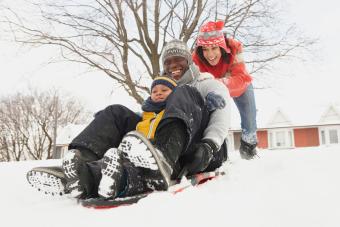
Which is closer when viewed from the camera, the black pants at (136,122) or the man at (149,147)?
the man at (149,147)

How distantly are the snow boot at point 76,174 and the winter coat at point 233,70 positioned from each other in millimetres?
1714

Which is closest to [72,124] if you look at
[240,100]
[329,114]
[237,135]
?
[237,135]

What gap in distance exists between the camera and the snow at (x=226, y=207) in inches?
43.6

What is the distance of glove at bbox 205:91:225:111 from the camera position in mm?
1907

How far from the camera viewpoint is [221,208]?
1239 mm

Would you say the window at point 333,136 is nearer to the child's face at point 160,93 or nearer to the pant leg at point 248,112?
the pant leg at point 248,112

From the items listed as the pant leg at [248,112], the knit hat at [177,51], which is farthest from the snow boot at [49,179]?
the pant leg at [248,112]

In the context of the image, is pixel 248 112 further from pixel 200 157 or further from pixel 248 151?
pixel 200 157

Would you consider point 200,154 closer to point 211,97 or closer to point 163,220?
point 211,97

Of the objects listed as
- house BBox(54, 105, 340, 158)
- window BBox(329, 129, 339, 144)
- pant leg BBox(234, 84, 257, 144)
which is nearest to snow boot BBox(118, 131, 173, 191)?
pant leg BBox(234, 84, 257, 144)

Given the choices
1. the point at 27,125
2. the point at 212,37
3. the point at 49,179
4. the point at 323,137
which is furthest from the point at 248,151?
the point at 27,125

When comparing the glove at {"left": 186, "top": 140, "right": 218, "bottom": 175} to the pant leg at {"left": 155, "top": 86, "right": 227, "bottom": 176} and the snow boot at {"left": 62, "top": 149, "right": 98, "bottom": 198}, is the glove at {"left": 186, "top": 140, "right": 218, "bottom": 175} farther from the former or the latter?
the snow boot at {"left": 62, "top": 149, "right": 98, "bottom": 198}

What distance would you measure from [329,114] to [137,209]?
24.0m

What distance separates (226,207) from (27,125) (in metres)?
29.7
